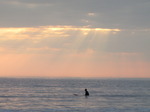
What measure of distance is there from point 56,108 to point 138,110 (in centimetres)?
1065

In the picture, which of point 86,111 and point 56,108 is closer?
point 86,111

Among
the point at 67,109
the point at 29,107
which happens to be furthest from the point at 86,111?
the point at 29,107

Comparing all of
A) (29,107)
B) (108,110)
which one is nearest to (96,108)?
(108,110)

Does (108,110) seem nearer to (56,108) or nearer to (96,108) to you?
(96,108)

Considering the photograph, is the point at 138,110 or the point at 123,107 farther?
the point at 123,107

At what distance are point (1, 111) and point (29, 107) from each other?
15.1ft

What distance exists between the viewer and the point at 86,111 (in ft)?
128

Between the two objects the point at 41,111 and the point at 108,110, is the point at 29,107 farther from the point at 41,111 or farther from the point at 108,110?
the point at 108,110

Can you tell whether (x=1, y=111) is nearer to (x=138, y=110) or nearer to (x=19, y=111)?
(x=19, y=111)

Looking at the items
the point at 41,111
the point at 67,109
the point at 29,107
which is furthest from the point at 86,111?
the point at 29,107

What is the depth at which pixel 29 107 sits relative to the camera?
42.2m

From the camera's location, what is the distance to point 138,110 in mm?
40562

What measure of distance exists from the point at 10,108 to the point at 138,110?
1661 centimetres

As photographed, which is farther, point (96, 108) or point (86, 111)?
point (96, 108)
